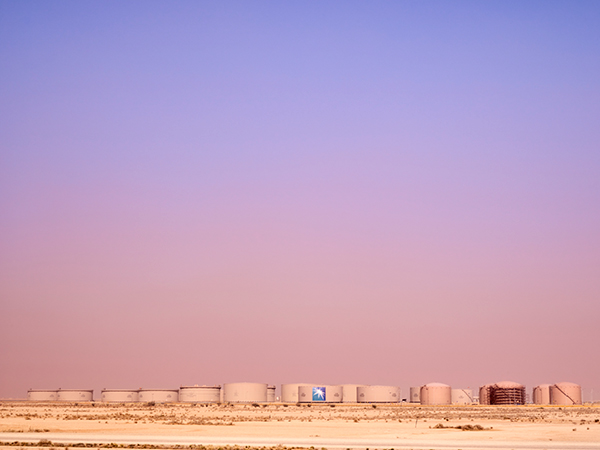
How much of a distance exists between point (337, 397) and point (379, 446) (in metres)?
136

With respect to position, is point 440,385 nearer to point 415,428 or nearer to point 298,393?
point 298,393

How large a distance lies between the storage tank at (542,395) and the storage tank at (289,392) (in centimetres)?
5847

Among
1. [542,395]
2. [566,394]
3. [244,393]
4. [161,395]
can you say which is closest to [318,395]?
[244,393]

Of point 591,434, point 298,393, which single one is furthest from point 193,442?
point 298,393

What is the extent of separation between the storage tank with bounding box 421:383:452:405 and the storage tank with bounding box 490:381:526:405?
9950 millimetres

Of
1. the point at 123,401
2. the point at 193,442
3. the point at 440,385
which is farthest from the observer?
the point at 123,401

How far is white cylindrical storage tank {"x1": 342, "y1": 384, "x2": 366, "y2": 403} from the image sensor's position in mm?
175125

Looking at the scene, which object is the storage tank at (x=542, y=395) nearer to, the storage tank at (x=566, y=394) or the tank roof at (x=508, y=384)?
the storage tank at (x=566, y=394)

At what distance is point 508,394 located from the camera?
139875 mm

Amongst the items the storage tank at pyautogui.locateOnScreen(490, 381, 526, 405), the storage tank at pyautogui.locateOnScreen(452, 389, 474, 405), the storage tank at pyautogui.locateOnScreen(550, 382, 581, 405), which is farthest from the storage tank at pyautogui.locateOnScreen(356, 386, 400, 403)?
the storage tank at pyautogui.locateOnScreen(550, 382, 581, 405)

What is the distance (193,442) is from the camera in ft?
144

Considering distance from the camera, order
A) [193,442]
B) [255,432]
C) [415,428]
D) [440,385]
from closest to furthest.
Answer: [193,442]
[255,432]
[415,428]
[440,385]

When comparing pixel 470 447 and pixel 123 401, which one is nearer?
pixel 470 447

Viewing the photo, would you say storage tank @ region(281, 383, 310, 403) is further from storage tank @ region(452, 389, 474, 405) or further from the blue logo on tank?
storage tank @ region(452, 389, 474, 405)
